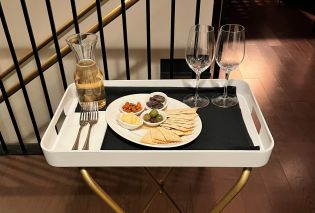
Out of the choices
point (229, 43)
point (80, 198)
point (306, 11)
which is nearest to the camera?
point (229, 43)

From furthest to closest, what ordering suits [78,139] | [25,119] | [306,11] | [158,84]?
[306,11] → [25,119] → [158,84] → [78,139]

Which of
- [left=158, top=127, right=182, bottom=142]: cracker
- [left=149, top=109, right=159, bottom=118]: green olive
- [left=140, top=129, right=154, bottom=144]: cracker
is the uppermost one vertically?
[left=149, top=109, right=159, bottom=118]: green olive

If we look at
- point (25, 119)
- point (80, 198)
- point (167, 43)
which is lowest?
point (25, 119)

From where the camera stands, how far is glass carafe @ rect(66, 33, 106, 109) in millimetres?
921

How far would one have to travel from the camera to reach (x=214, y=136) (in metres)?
0.84

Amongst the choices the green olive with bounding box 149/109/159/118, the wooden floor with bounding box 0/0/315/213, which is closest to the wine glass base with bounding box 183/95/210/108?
the green olive with bounding box 149/109/159/118

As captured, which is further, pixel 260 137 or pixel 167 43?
pixel 167 43

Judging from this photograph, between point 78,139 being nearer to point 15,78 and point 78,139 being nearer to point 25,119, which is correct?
point 15,78

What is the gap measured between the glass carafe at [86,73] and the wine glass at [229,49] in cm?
35

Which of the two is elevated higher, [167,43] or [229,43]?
[229,43]

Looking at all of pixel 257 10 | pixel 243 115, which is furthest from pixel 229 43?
pixel 257 10

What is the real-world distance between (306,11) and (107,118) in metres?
3.49

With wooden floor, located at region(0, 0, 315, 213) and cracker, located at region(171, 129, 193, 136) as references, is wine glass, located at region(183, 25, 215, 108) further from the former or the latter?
wooden floor, located at region(0, 0, 315, 213)

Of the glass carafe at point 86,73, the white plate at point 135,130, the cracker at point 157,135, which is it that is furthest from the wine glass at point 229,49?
the glass carafe at point 86,73
